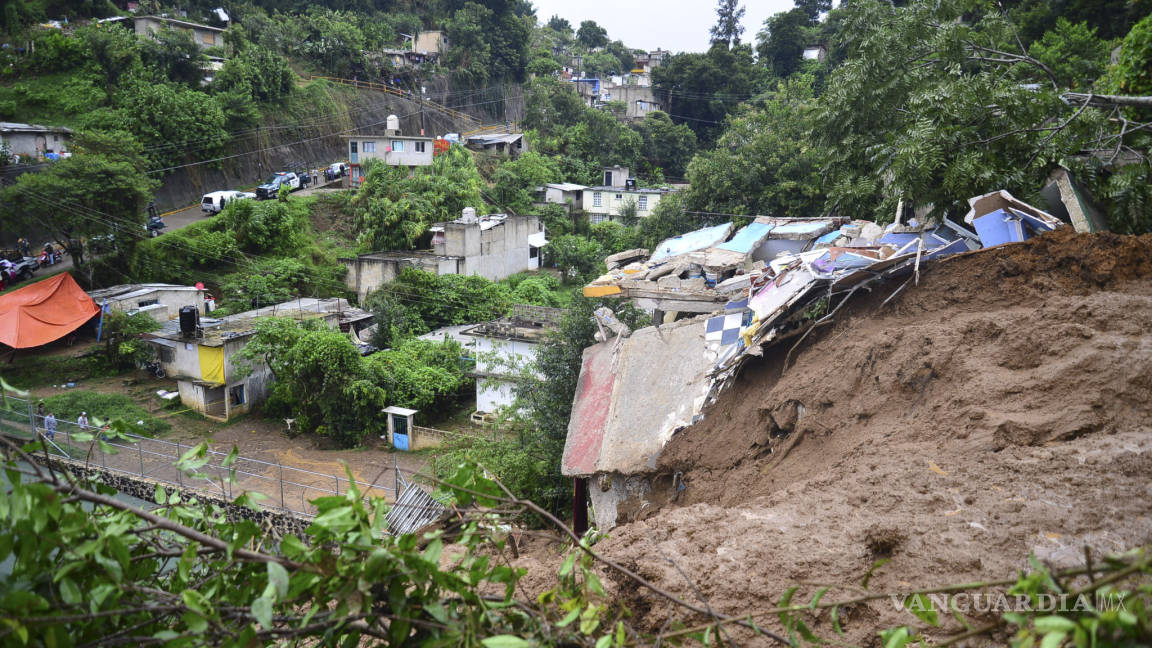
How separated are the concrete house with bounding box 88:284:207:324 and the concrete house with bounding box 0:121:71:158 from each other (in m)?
6.70

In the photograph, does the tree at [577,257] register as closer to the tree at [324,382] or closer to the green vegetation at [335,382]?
the green vegetation at [335,382]

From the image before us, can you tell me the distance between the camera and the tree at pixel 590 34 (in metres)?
72.3

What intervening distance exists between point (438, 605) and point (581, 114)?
141ft

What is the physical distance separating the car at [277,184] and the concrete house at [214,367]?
11392 mm

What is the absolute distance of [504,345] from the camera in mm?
17828

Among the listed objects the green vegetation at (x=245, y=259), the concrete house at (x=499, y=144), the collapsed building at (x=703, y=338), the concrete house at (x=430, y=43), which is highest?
the concrete house at (x=430, y=43)

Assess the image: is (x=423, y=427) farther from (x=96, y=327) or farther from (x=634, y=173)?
(x=634, y=173)

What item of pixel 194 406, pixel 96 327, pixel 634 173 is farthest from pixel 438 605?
pixel 634 173

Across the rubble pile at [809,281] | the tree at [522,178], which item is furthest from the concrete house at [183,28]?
the rubble pile at [809,281]

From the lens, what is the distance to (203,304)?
2252cm

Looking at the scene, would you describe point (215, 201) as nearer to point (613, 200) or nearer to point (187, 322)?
point (187, 322)

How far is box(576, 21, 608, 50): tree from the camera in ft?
237

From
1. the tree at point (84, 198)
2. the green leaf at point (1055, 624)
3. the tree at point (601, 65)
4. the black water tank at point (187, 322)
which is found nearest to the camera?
the green leaf at point (1055, 624)

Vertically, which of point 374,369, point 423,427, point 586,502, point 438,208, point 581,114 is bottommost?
point 423,427
